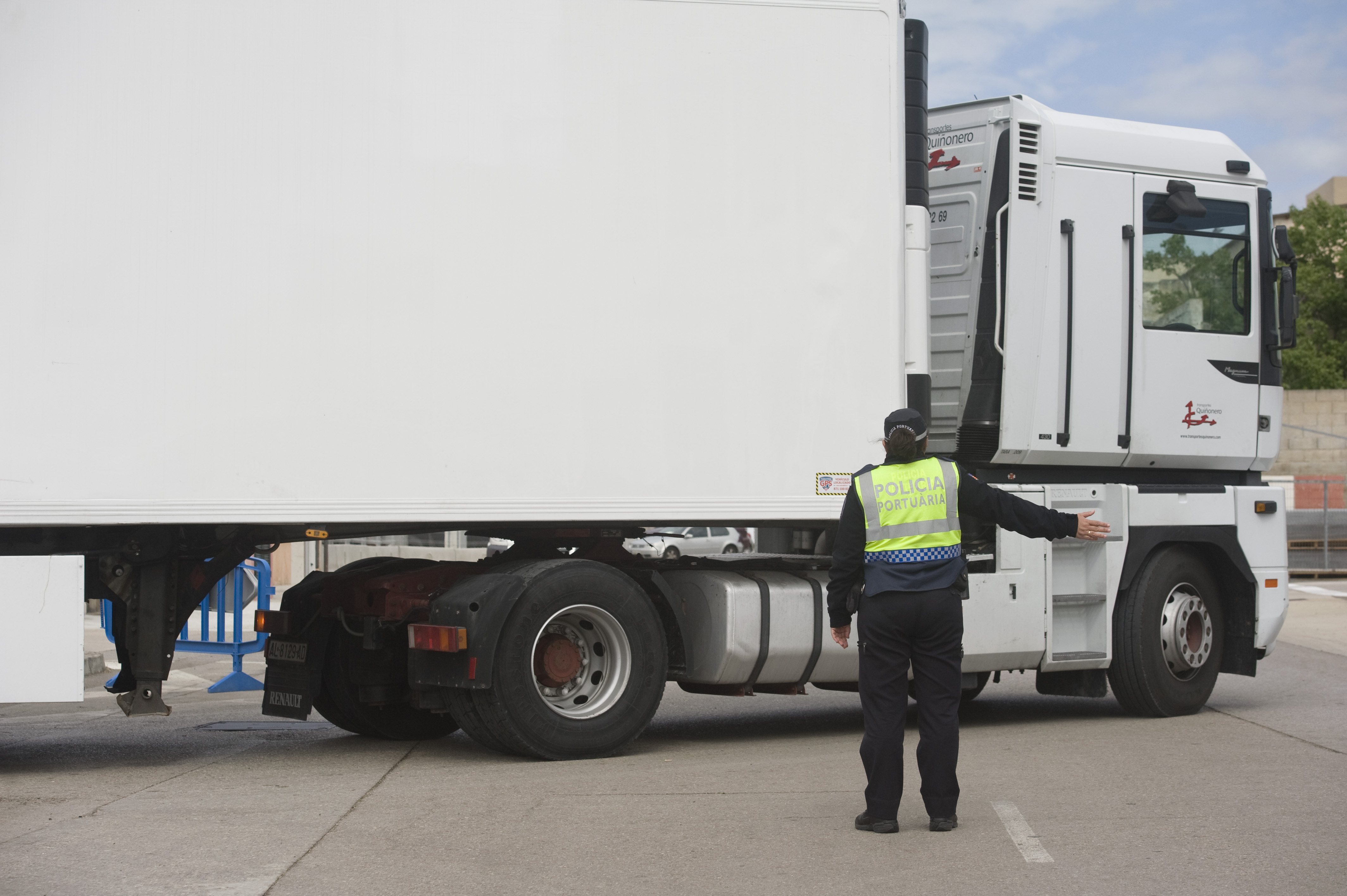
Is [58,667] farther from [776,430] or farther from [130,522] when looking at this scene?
[776,430]

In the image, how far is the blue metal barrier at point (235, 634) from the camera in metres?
11.7

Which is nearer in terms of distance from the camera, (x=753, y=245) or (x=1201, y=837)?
(x=1201, y=837)

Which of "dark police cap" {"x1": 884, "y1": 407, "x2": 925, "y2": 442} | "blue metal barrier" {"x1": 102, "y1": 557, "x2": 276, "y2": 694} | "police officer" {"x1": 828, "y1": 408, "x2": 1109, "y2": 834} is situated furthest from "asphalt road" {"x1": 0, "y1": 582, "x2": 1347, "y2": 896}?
"blue metal barrier" {"x1": 102, "y1": 557, "x2": 276, "y2": 694}

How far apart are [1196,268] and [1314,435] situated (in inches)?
1078

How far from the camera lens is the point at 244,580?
1277cm

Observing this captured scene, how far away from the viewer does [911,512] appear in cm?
599

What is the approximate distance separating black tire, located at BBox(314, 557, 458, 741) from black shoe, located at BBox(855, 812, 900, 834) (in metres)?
3.13

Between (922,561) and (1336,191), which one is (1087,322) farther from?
(1336,191)

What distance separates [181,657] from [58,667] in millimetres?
9383

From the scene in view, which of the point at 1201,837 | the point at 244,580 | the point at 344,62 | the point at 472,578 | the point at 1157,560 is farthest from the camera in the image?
the point at 244,580

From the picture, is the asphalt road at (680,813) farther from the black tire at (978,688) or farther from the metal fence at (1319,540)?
the metal fence at (1319,540)

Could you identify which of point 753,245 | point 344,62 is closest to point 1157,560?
point 753,245

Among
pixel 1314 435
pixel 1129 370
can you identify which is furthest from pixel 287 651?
pixel 1314 435

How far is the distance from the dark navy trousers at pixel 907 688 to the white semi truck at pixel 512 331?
6.18ft
